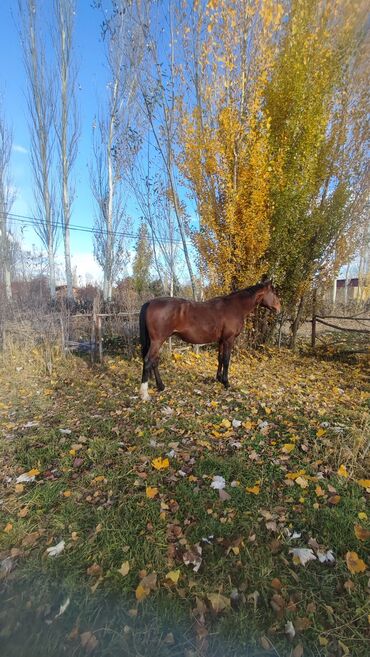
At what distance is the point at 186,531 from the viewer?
2543mm

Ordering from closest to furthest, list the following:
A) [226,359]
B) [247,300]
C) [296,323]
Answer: [226,359] → [247,300] → [296,323]

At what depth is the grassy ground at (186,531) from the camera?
6.17 ft

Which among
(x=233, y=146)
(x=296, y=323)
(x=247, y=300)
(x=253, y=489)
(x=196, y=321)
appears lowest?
(x=253, y=489)

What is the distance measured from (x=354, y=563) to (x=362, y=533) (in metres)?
0.31

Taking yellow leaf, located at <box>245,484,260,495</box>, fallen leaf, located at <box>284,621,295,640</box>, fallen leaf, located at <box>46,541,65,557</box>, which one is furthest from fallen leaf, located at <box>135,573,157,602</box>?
yellow leaf, located at <box>245,484,260,495</box>

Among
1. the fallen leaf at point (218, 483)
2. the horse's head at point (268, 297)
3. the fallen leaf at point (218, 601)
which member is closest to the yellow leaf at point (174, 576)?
the fallen leaf at point (218, 601)

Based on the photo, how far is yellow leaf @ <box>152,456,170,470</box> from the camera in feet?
10.9

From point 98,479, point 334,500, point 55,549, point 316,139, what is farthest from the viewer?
point 316,139

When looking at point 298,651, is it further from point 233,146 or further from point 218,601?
point 233,146

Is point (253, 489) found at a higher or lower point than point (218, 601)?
higher

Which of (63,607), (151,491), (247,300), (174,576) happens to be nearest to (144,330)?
(247,300)

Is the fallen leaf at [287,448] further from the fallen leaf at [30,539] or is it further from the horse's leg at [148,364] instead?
the fallen leaf at [30,539]

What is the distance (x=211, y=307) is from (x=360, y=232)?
5.76 metres

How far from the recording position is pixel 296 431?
3982mm
